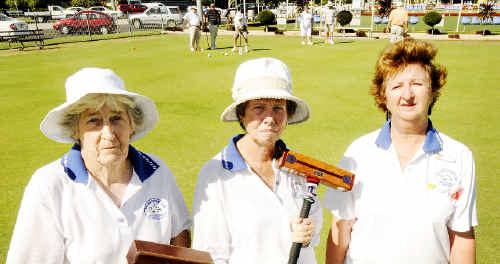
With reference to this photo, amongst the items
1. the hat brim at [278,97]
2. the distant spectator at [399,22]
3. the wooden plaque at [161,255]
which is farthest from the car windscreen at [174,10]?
the wooden plaque at [161,255]

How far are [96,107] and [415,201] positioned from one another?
1806 millimetres

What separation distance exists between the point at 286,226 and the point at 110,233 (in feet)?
3.14

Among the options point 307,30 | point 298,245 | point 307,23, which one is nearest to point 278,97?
point 298,245

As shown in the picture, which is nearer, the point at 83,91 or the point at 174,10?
the point at 83,91

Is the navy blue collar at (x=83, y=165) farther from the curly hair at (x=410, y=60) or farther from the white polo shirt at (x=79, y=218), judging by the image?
the curly hair at (x=410, y=60)

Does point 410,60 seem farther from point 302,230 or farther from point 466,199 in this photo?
point 302,230

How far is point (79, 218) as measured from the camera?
2215mm

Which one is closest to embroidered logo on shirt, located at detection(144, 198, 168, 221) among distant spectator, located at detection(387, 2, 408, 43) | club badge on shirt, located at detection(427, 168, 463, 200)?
club badge on shirt, located at detection(427, 168, 463, 200)

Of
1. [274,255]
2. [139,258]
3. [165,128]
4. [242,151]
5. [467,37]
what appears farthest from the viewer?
[467,37]

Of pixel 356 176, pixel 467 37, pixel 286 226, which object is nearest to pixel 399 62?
pixel 356 176

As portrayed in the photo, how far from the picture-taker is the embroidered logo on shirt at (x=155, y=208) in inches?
93.8

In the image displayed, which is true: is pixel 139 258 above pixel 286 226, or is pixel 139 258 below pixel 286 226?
above

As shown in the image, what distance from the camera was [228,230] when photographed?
244 cm

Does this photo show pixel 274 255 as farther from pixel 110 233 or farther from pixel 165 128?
pixel 165 128
